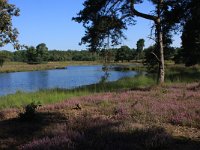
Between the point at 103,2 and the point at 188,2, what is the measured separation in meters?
6.09

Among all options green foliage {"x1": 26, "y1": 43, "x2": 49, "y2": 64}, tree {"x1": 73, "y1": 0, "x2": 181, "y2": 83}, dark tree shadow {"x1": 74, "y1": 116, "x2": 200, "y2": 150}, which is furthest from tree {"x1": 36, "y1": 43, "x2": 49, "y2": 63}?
dark tree shadow {"x1": 74, "y1": 116, "x2": 200, "y2": 150}

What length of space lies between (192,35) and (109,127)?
3139cm

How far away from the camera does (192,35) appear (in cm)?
3825

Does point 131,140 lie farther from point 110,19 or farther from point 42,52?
point 42,52

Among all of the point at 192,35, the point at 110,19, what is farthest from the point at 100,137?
the point at 192,35

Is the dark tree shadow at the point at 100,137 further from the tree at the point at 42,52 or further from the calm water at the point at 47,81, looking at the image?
the tree at the point at 42,52

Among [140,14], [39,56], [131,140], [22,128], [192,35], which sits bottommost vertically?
[39,56]

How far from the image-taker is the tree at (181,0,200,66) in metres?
19.4

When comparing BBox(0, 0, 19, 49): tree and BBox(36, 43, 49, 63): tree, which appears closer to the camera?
BBox(0, 0, 19, 49): tree

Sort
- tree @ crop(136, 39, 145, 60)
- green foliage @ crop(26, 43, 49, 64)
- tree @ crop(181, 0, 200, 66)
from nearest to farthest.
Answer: tree @ crop(181, 0, 200, 66)
tree @ crop(136, 39, 145, 60)
green foliage @ crop(26, 43, 49, 64)

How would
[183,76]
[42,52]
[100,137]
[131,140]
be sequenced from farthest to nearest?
[42,52]
[183,76]
[100,137]
[131,140]

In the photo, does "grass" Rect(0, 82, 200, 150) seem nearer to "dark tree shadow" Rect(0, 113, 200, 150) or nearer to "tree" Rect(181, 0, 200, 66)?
"dark tree shadow" Rect(0, 113, 200, 150)

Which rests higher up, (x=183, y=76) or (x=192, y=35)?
(x=192, y=35)

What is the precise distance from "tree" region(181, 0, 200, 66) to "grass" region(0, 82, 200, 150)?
22.4 ft
